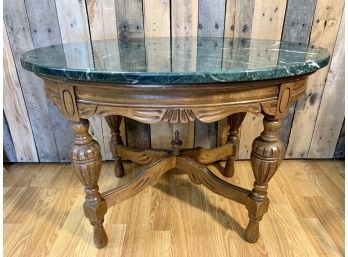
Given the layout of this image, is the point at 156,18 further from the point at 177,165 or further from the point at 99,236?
the point at 99,236

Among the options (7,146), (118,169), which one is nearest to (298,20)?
(118,169)

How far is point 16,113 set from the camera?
1.26 meters

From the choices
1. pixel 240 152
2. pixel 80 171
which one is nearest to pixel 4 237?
pixel 80 171

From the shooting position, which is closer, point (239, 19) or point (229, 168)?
point (239, 19)

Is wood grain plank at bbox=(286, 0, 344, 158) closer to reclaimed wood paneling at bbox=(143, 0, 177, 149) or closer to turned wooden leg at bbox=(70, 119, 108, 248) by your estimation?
reclaimed wood paneling at bbox=(143, 0, 177, 149)

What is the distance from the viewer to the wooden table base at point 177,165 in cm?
74

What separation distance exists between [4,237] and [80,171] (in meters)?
0.51

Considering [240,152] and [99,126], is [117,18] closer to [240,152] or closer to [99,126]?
[99,126]

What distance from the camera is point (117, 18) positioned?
1.08m

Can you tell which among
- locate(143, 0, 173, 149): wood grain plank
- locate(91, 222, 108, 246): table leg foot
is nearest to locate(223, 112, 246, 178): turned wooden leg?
locate(143, 0, 173, 149): wood grain plank

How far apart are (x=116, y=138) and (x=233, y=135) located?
525mm

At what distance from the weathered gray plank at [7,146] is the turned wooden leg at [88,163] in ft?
2.47

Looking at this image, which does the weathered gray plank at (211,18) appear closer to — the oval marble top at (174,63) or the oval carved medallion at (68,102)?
the oval marble top at (174,63)

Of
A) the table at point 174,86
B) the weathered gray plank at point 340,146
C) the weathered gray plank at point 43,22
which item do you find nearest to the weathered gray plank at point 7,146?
the weathered gray plank at point 43,22
